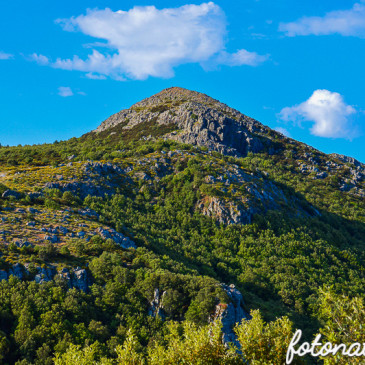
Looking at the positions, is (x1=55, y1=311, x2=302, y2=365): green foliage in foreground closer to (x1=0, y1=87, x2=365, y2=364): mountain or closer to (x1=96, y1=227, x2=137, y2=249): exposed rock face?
(x1=0, y1=87, x2=365, y2=364): mountain

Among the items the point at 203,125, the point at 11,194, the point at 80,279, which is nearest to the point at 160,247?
the point at 80,279

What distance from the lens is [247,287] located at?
162 ft

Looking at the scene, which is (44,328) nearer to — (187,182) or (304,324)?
(304,324)

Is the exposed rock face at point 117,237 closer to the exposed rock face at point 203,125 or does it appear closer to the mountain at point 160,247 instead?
the mountain at point 160,247

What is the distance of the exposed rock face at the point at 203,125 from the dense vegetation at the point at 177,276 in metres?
34.0

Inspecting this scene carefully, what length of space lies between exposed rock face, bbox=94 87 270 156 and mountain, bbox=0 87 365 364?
36.4 feet

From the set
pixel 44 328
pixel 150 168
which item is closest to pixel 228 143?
pixel 150 168

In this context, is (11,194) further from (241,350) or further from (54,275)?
(241,350)

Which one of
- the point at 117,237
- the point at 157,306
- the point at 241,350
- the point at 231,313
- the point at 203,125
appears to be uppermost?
the point at 203,125

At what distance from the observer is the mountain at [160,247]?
28.6 m

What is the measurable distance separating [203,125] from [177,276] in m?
110

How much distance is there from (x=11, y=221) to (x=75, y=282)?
1929 cm

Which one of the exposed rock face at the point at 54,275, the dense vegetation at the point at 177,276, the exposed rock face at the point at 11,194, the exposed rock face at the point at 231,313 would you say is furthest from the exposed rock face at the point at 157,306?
the exposed rock face at the point at 11,194

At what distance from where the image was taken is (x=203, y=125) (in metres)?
139
